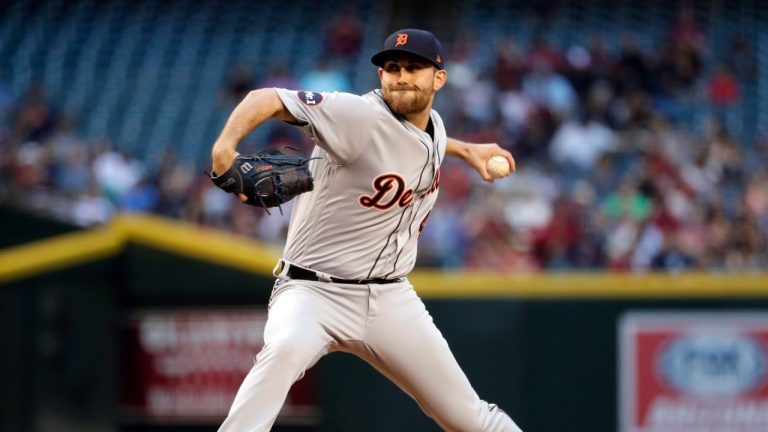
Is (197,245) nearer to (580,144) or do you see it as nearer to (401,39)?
(401,39)

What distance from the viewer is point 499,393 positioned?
6598 mm

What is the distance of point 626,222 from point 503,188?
44.2 inches

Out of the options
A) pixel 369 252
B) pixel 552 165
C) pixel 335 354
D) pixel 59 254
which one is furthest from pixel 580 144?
pixel 369 252

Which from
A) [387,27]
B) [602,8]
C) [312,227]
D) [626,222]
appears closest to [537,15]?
[602,8]

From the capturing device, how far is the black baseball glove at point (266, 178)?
3.61 m

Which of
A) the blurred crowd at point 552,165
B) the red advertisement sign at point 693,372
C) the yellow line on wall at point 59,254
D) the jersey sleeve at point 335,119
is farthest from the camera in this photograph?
the blurred crowd at point 552,165

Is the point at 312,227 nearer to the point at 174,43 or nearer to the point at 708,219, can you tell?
the point at 708,219

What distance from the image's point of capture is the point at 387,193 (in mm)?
4180

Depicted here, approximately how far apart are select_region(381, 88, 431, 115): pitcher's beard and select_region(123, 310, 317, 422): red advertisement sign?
2.79 m

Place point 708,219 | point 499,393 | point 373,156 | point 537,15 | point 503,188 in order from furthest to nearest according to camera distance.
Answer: point 537,15
point 503,188
point 708,219
point 499,393
point 373,156

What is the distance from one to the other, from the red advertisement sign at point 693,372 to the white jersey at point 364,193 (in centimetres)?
259

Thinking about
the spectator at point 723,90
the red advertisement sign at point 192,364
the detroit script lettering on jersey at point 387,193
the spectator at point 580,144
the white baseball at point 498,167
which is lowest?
the red advertisement sign at point 192,364

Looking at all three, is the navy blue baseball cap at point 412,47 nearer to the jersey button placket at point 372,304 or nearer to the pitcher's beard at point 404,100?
the pitcher's beard at point 404,100

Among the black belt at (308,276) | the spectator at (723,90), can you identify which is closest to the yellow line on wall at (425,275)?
the black belt at (308,276)
